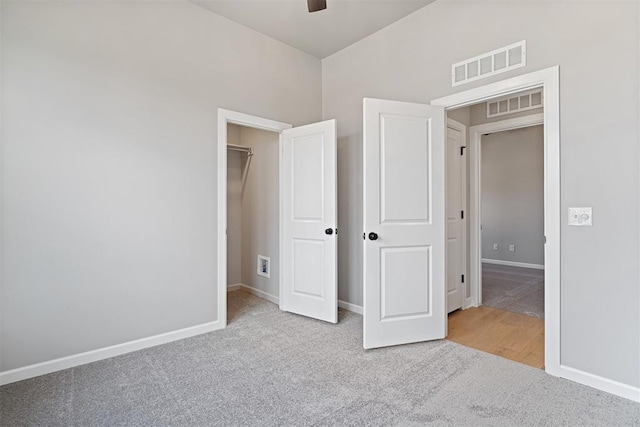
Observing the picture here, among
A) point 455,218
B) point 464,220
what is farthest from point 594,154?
point 464,220

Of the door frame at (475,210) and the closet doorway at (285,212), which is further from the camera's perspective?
the door frame at (475,210)

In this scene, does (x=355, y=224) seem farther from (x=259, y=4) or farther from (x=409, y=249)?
(x=259, y=4)

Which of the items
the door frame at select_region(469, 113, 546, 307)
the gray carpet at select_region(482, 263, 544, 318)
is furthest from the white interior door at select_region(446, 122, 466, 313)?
the gray carpet at select_region(482, 263, 544, 318)

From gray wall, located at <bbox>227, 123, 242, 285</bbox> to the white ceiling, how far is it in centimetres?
158

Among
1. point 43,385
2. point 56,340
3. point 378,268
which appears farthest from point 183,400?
point 378,268

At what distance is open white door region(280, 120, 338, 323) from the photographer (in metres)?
3.22

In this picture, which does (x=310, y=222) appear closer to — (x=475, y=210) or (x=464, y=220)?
(x=464, y=220)

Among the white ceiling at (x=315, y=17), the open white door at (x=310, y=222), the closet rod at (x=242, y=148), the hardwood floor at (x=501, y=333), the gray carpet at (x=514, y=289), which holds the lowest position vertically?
the hardwood floor at (x=501, y=333)

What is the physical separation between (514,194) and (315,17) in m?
5.44

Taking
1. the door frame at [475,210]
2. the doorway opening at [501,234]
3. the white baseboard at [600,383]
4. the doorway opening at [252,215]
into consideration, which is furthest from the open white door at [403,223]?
the doorway opening at [252,215]

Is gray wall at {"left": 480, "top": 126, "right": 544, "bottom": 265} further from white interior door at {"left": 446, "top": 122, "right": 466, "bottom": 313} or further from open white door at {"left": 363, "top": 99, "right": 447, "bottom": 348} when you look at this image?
open white door at {"left": 363, "top": 99, "right": 447, "bottom": 348}

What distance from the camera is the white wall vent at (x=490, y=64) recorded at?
7.72ft

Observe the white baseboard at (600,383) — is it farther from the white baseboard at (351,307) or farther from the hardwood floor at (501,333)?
the white baseboard at (351,307)

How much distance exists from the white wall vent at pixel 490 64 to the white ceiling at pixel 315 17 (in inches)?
31.3
